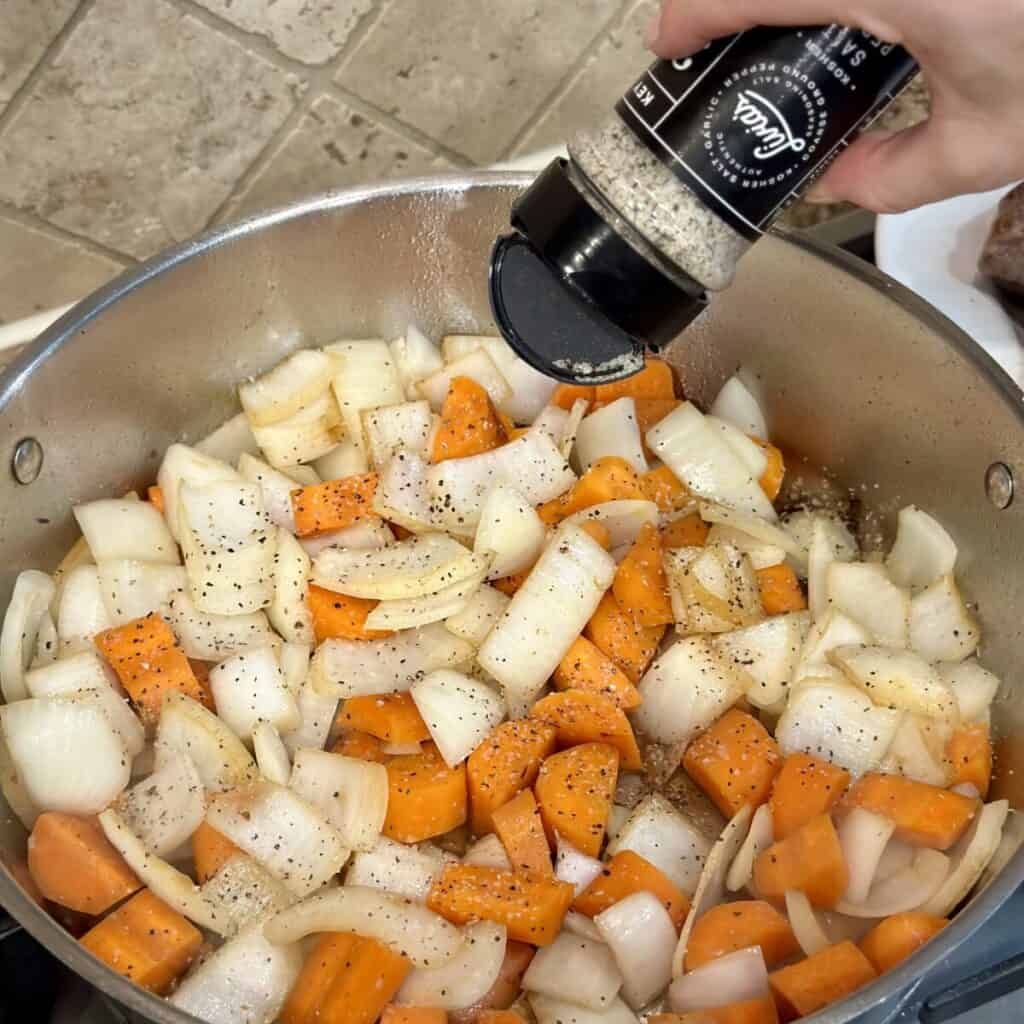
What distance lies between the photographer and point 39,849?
1063 millimetres

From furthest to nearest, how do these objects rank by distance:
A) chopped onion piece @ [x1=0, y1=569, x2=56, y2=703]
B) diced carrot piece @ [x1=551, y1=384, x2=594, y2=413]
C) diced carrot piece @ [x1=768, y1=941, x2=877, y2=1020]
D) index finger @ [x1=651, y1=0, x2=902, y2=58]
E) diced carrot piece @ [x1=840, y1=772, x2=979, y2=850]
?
diced carrot piece @ [x1=551, y1=384, x2=594, y2=413] → chopped onion piece @ [x1=0, y1=569, x2=56, y2=703] → diced carrot piece @ [x1=840, y1=772, x2=979, y2=850] → diced carrot piece @ [x1=768, y1=941, x2=877, y2=1020] → index finger @ [x1=651, y1=0, x2=902, y2=58]

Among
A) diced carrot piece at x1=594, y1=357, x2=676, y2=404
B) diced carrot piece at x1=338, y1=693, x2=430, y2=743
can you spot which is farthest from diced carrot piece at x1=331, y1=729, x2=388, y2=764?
diced carrot piece at x1=594, y1=357, x2=676, y2=404

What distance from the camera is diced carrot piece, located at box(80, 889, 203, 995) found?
102cm

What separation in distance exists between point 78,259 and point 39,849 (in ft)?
2.35

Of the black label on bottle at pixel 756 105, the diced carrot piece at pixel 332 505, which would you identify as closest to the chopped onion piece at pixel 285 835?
the diced carrot piece at pixel 332 505

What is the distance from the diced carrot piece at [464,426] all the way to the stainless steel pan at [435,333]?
145 millimetres

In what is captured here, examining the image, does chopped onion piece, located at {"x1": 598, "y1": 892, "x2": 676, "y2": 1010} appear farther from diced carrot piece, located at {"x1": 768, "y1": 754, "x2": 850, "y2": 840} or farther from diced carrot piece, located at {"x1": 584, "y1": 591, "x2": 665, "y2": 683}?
diced carrot piece, located at {"x1": 584, "y1": 591, "x2": 665, "y2": 683}

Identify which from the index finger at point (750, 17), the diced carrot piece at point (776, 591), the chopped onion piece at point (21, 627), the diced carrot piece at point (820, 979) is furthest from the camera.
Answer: the diced carrot piece at point (776, 591)

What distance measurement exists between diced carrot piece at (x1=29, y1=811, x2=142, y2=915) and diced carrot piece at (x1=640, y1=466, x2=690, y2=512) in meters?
0.66

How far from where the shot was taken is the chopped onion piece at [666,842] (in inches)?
44.2

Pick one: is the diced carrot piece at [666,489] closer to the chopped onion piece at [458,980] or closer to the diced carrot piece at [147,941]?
the chopped onion piece at [458,980]

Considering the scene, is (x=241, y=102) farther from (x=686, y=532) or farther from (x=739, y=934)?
(x=739, y=934)

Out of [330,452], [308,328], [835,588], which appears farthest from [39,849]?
[835,588]

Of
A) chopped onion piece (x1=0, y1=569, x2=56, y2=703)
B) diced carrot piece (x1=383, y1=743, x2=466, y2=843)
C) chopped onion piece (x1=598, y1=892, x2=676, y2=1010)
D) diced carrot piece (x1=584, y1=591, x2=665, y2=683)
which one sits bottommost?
chopped onion piece (x1=0, y1=569, x2=56, y2=703)
